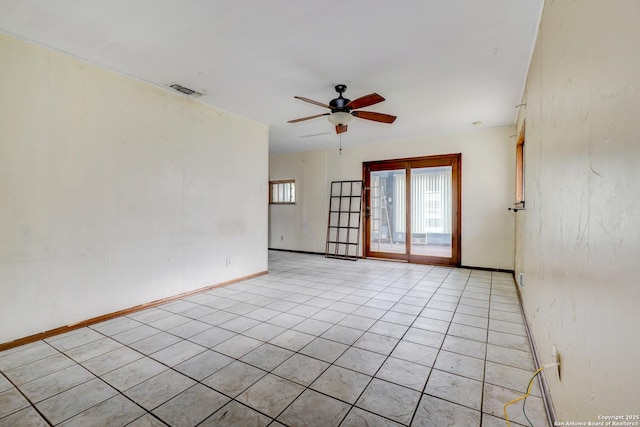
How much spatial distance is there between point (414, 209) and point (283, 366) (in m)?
4.72

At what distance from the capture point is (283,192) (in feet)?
26.2

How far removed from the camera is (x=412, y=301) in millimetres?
3627

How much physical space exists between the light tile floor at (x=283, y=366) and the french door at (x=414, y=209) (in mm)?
2251

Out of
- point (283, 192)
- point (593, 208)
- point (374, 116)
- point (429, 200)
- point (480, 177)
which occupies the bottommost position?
point (593, 208)

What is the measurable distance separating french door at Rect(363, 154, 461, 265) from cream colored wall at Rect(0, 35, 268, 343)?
3.47 m

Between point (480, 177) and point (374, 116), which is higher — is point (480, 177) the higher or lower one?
the lower one

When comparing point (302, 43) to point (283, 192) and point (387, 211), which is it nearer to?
point (387, 211)

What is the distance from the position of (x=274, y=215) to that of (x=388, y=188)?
329 cm

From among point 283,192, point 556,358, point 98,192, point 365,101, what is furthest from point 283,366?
point 283,192

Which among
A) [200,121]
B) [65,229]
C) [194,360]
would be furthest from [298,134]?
[194,360]

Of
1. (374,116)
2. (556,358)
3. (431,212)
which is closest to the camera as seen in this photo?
(556,358)

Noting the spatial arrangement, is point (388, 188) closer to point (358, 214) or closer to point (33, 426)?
point (358, 214)

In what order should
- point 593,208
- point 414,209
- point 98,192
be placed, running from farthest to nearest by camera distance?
point 414,209
point 98,192
point 593,208

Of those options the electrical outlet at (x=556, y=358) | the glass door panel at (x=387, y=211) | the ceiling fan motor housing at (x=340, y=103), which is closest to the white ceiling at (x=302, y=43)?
the ceiling fan motor housing at (x=340, y=103)
